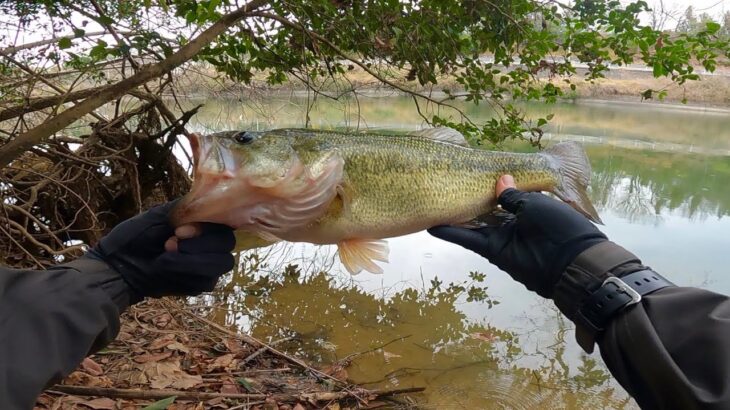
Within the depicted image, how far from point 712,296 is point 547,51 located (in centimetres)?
338

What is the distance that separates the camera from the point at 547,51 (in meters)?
4.32

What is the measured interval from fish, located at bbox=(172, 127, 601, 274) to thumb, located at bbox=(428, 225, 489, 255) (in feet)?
0.13

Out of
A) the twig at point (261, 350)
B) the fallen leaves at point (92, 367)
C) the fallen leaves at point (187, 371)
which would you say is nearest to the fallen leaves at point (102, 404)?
the fallen leaves at point (187, 371)

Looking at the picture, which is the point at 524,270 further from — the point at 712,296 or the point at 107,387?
the point at 107,387

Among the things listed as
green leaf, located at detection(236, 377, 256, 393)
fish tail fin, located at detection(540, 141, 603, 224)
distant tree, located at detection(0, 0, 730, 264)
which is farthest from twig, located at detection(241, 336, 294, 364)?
fish tail fin, located at detection(540, 141, 603, 224)

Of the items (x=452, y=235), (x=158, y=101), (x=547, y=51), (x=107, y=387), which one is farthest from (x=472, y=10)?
(x=107, y=387)

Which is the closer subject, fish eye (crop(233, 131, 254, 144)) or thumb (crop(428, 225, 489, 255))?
fish eye (crop(233, 131, 254, 144))

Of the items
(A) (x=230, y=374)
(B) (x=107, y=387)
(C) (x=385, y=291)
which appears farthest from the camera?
(C) (x=385, y=291)

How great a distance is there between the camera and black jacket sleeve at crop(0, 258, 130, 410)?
131cm

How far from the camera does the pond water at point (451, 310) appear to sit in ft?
13.9

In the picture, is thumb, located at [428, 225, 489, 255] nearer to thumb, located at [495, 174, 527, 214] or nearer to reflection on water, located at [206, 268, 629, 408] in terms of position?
thumb, located at [495, 174, 527, 214]

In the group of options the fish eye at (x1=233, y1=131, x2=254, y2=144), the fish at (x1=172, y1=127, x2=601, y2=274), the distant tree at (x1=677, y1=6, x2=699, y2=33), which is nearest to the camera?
the fish at (x1=172, y1=127, x2=601, y2=274)

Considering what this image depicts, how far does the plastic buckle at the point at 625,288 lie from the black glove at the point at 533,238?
226 millimetres

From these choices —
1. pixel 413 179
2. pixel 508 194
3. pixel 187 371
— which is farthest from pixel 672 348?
pixel 187 371
